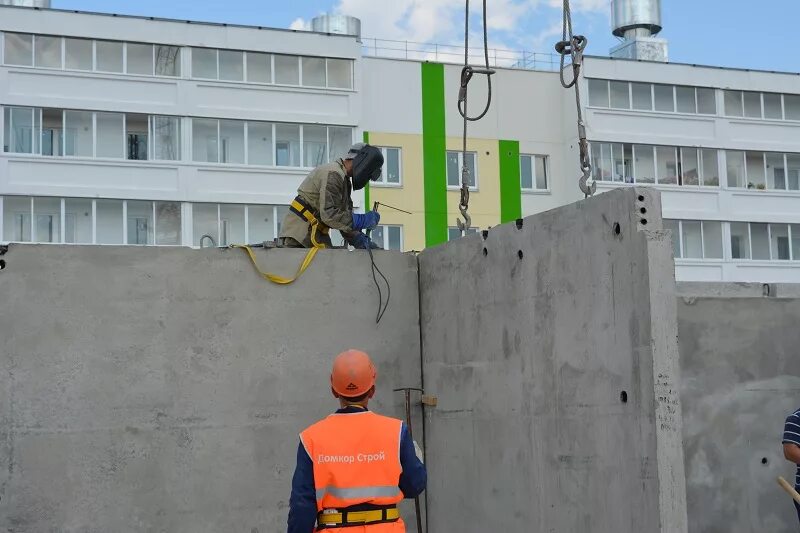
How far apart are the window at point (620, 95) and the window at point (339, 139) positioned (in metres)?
9.19

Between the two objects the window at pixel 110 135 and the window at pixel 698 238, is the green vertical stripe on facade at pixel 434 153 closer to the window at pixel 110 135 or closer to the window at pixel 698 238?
the window at pixel 698 238

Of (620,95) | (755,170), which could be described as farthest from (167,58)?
(755,170)

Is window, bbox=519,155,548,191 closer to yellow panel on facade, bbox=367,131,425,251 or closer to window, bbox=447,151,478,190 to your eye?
window, bbox=447,151,478,190

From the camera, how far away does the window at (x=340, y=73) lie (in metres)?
30.0

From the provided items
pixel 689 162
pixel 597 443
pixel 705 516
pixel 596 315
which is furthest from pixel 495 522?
pixel 689 162

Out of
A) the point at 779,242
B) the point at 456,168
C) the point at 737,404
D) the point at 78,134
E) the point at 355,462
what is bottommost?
the point at 737,404

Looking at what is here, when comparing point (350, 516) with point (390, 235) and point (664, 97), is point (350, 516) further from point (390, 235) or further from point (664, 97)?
point (664, 97)

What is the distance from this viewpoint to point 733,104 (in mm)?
34906

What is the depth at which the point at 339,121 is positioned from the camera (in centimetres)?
2994

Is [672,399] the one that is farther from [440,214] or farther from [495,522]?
[440,214]

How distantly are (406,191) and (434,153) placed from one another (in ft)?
5.02

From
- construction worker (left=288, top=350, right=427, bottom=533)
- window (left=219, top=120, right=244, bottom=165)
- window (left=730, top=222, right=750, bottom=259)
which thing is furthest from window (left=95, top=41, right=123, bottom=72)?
construction worker (left=288, top=350, right=427, bottom=533)

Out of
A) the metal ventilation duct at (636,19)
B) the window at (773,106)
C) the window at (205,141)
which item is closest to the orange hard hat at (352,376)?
the window at (205,141)

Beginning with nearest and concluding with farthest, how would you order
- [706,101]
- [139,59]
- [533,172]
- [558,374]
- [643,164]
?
[558,374]
[139,59]
[533,172]
[643,164]
[706,101]
